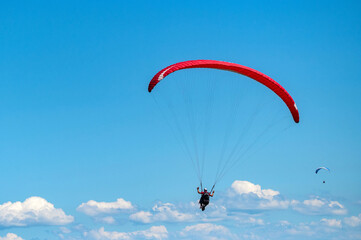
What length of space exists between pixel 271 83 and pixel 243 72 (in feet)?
7.00

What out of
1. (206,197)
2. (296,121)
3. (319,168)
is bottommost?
(206,197)

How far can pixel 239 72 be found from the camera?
144 ft

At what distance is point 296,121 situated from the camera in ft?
148

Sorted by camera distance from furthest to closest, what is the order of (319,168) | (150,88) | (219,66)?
(319,168) → (219,66) → (150,88)

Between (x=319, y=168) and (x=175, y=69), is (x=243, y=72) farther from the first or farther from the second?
(x=319, y=168)

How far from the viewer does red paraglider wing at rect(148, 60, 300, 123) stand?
41.0 meters

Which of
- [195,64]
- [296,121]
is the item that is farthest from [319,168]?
[195,64]

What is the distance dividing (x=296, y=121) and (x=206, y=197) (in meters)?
8.75

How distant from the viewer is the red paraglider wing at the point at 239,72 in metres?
41.0

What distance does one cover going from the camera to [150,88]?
132 feet

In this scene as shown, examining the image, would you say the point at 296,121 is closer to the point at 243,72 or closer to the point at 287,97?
the point at 287,97

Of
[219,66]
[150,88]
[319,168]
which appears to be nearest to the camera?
[150,88]

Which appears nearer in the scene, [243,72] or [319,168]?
[243,72]

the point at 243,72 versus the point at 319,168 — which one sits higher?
the point at 319,168
